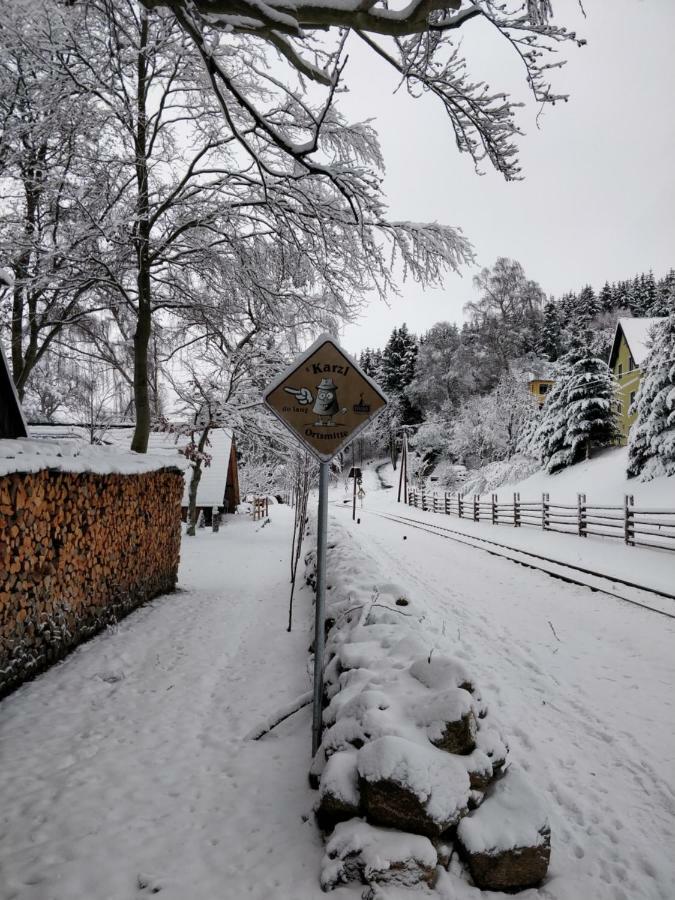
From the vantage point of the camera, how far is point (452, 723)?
2.32 meters

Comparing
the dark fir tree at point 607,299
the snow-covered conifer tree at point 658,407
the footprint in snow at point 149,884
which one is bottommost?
the footprint in snow at point 149,884

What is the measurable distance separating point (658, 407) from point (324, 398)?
1913 centimetres

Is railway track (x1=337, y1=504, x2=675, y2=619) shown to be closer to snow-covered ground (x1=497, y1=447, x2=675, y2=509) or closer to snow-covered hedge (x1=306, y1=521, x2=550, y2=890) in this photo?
snow-covered hedge (x1=306, y1=521, x2=550, y2=890)

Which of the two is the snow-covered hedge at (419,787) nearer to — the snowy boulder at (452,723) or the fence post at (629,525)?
the snowy boulder at (452,723)

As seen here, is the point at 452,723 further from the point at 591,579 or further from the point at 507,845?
the point at 591,579

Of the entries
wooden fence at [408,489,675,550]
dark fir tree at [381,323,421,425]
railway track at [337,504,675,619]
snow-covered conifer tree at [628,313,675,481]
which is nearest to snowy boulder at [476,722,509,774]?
railway track at [337,504,675,619]

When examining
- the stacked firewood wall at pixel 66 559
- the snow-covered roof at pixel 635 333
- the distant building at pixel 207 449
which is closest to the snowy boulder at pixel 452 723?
the stacked firewood wall at pixel 66 559

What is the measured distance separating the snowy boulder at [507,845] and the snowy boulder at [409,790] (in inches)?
3.9

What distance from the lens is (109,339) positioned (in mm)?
11961

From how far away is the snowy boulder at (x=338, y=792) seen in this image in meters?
2.14

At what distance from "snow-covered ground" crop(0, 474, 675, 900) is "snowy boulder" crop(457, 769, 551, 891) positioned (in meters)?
0.08

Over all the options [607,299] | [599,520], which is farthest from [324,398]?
[607,299]

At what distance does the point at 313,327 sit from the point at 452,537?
32.1 ft

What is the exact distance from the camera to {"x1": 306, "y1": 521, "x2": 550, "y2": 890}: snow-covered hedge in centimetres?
197
